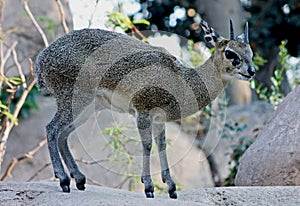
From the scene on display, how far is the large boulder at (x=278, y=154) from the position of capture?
448 centimetres

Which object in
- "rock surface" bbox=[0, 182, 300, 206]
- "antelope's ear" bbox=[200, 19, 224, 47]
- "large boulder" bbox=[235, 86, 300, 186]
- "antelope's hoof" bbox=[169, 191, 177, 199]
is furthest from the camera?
"large boulder" bbox=[235, 86, 300, 186]

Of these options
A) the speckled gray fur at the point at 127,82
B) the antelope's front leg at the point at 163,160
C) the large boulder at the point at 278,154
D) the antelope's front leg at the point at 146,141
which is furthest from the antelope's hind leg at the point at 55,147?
the large boulder at the point at 278,154

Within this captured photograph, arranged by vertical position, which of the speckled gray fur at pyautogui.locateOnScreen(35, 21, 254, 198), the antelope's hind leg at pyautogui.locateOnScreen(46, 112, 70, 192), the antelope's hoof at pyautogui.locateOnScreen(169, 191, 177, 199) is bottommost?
the antelope's hoof at pyautogui.locateOnScreen(169, 191, 177, 199)

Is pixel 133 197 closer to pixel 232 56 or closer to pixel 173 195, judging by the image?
pixel 173 195

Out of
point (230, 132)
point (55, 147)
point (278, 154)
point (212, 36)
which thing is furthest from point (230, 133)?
point (55, 147)

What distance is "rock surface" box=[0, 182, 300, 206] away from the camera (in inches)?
130

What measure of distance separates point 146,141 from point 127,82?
36 centimetres

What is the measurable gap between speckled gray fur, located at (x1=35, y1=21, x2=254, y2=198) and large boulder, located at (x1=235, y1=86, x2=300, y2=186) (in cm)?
99

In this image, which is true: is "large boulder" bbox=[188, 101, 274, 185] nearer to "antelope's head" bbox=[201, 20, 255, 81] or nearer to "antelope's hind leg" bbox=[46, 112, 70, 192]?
"antelope's head" bbox=[201, 20, 255, 81]

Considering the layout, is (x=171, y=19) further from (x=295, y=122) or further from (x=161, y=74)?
(x=161, y=74)

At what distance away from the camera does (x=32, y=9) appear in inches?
316

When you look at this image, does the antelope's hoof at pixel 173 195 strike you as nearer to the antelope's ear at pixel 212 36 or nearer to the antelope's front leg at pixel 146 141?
the antelope's front leg at pixel 146 141

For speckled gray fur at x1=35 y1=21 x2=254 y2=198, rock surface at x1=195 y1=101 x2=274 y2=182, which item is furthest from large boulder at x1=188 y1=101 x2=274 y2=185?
speckled gray fur at x1=35 y1=21 x2=254 y2=198

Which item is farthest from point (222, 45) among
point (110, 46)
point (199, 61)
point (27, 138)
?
point (27, 138)
